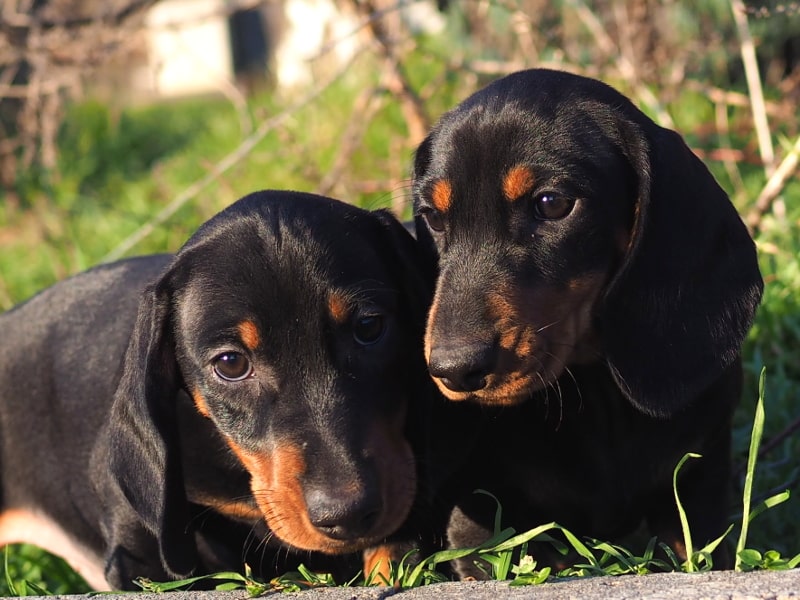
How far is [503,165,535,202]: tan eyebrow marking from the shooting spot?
3.04 meters

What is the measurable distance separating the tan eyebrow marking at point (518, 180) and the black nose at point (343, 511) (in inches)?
33.3

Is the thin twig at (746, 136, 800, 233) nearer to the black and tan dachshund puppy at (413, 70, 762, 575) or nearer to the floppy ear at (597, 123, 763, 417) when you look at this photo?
the black and tan dachshund puppy at (413, 70, 762, 575)

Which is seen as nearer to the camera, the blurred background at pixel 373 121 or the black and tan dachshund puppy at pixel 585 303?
the black and tan dachshund puppy at pixel 585 303

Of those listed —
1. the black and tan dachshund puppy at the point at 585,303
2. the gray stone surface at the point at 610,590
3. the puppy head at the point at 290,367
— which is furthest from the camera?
the black and tan dachshund puppy at the point at 585,303

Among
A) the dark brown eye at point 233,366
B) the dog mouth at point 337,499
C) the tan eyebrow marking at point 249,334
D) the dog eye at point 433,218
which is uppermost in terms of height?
the dog eye at point 433,218

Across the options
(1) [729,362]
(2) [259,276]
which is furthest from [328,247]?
(1) [729,362]

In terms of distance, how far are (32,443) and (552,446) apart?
2.09 m

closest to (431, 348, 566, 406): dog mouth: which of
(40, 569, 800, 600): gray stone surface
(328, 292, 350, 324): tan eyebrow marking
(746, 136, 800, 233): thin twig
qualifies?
(328, 292, 350, 324): tan eyebrow marking

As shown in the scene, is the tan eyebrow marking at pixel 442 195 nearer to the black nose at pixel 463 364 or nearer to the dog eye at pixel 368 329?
the dog eye at pixel 368 329

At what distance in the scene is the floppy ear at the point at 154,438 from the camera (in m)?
3.25

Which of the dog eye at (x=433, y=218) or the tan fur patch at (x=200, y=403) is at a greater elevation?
the dog eye at (x=433, y=218)

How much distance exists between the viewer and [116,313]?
426cm

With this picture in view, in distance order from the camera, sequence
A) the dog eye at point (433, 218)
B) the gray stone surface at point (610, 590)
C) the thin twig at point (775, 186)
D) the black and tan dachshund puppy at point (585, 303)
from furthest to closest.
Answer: the thin twig at point (775, 186) → the dog eye at point (433, 218) → the black and tan dachshund puppy at point (585, 303) → the gray stone surface at point (610, 590)

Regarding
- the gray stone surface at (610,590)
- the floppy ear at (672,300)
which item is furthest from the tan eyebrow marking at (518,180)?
the gray stone surface at (610,590)
